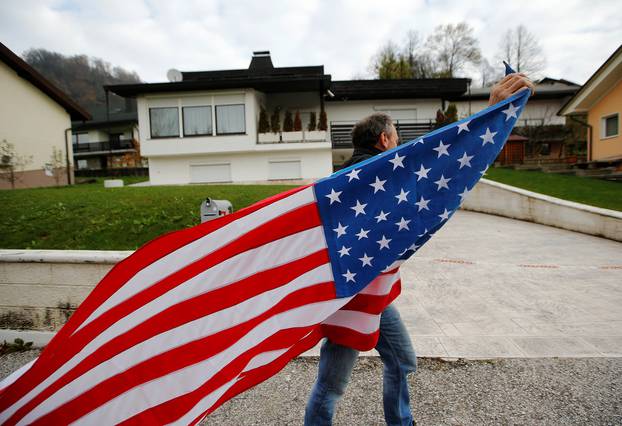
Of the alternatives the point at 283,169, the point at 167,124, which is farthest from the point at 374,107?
the point at 167,124

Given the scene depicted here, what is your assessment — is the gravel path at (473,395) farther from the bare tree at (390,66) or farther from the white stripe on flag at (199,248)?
the bare tree at (390,66)

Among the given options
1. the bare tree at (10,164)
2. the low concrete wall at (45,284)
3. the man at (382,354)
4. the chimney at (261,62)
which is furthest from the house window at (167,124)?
the man at (382,354)

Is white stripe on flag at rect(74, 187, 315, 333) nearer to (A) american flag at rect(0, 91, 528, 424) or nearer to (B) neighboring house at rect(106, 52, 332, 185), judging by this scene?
(A) american flag at rect(0, 91, 528, 424)

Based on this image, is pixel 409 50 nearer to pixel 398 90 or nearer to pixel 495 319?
pixel 398 90

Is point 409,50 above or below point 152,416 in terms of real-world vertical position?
above

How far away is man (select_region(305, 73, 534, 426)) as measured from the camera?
7.28ft

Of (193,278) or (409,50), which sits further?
(409,50)

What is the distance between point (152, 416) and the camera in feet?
6.10

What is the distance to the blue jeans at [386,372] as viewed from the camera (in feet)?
7.33

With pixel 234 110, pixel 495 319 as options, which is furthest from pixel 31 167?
pixel 495 319

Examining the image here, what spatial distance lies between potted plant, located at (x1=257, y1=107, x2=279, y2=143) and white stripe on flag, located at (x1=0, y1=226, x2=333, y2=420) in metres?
21.8

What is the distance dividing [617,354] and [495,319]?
1.12 metres

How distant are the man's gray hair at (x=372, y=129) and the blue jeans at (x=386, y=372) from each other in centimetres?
100

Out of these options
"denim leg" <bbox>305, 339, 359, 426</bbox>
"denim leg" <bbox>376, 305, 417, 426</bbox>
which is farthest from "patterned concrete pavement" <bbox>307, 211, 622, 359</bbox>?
"denim leg" <bbox>305, 339, 359, 426</bbox>
